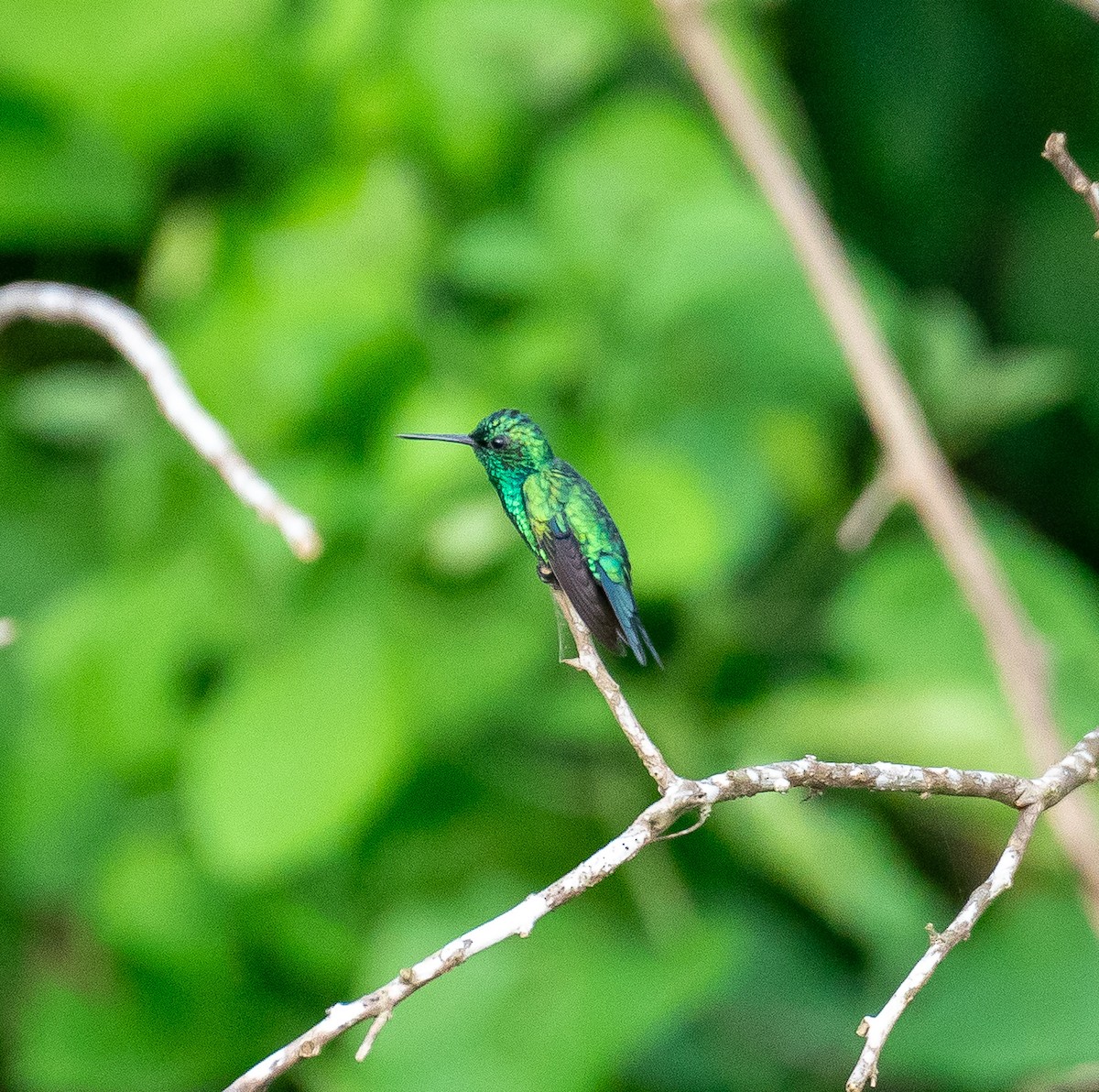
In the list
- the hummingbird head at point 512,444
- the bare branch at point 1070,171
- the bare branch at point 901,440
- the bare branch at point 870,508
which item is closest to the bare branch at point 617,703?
the hummingbird head at point 512,444

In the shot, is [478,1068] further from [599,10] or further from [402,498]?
[599,10]

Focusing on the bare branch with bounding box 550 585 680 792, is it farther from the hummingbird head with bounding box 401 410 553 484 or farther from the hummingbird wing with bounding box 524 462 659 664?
the hummingbird head with bounding box 401 410 553 484

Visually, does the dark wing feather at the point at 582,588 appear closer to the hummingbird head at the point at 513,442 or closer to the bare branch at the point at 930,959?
the hummingbird head at the point at 513,442

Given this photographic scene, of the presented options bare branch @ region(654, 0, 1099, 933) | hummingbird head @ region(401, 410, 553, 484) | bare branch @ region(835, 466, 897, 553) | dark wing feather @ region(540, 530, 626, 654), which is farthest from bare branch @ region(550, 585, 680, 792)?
bare branch @ region(654, 0, 1099, 933)

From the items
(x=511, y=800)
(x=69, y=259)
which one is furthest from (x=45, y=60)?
(x=511, y=800)

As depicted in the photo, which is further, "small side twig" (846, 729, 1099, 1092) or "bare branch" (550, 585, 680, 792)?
"bare branch" (550, 585, 680, 792)

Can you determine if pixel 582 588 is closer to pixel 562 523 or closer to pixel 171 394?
pixel 562 523

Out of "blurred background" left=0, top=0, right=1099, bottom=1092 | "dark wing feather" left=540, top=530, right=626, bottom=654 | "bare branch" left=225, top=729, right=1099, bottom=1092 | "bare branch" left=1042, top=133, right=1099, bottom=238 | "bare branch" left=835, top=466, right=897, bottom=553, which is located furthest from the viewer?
"blurred background" left=0, top=0, right=1099, bottom=1092
